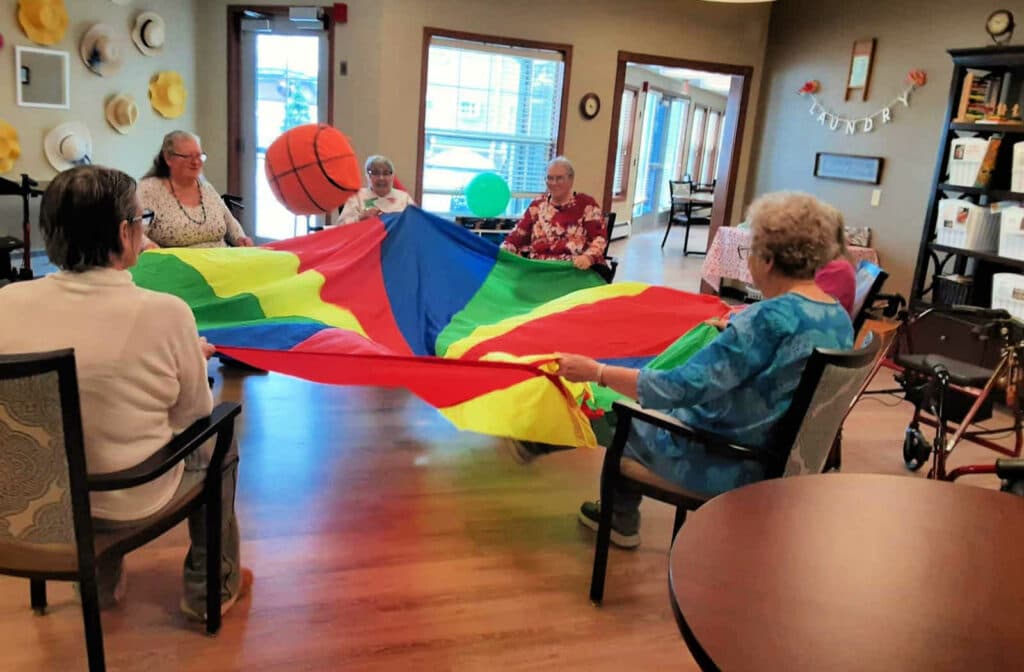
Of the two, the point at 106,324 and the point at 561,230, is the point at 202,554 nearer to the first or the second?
the point at 106,324

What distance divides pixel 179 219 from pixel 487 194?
3.03 m

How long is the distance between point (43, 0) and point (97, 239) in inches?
202

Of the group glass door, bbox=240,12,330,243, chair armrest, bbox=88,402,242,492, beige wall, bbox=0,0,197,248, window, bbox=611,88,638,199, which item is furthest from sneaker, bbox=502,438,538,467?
window, bbox=611,88,638,199

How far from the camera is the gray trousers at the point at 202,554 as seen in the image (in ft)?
6.40

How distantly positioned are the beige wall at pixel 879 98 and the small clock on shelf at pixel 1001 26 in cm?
28

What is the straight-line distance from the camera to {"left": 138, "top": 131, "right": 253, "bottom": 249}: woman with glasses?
344cm

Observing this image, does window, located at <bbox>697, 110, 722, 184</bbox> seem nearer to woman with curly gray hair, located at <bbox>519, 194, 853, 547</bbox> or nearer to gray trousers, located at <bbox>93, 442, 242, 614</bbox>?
woman with curly gray hair, located at <bbox>519, 194, 853, 547</bbox>

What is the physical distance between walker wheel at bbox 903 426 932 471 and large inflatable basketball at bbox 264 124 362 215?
2882 mm

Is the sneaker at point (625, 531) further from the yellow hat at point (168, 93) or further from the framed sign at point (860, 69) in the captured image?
the yellow hat at point (168, 93)

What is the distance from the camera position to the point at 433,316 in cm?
337

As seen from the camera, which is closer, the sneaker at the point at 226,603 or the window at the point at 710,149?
the sneaker at the point at 226,603

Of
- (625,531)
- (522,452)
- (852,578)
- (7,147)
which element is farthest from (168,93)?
(852,578)

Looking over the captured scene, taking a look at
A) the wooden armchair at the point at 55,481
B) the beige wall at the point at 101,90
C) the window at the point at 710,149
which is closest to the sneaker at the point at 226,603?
the wooden armchair at the point at 55,481

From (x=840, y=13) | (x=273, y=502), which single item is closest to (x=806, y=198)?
(x=273, y=502)
